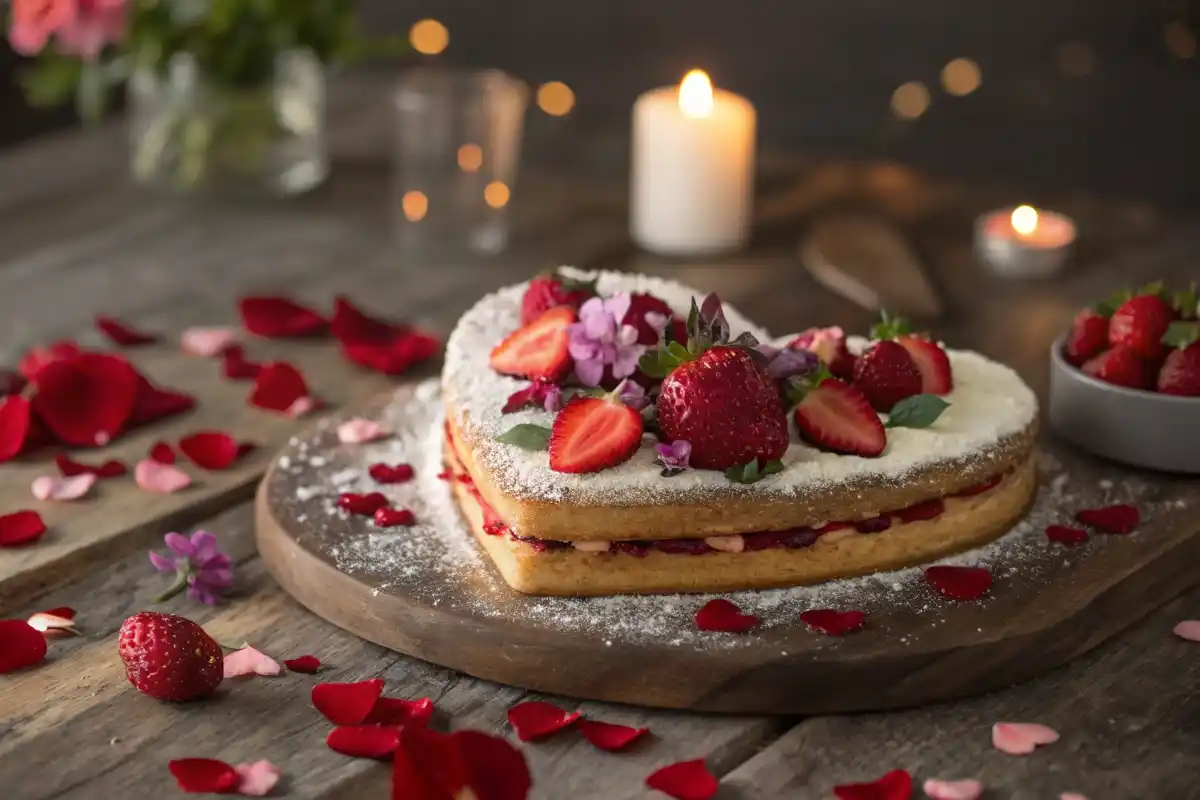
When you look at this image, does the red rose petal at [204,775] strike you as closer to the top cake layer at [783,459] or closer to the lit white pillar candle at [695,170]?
the top cake layer at [783,459]

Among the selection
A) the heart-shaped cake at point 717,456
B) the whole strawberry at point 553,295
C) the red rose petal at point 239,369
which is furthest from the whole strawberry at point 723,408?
the red rose petal at point 239,369

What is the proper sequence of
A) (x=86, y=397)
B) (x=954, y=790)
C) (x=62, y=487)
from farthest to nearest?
(x=86, y=397) < (x=62, y=487) < (x=954, y=790)

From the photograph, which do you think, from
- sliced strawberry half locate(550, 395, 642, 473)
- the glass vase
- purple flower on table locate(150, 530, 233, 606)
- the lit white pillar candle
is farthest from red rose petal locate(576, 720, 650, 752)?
the glass vase

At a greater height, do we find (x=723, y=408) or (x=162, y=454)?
(x=723, y=408)

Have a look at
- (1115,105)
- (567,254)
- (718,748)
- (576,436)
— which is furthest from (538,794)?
(1115,105)

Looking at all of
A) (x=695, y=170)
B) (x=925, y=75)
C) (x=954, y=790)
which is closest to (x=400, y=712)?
(x=954, y=790)

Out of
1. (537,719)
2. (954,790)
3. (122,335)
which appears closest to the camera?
(954,790)

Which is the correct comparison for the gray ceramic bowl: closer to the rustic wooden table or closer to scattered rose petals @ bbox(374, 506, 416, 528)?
the rustic wooden table

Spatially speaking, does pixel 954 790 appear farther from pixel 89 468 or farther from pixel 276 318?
pixel 276 318

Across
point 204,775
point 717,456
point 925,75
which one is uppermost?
point 925,75
